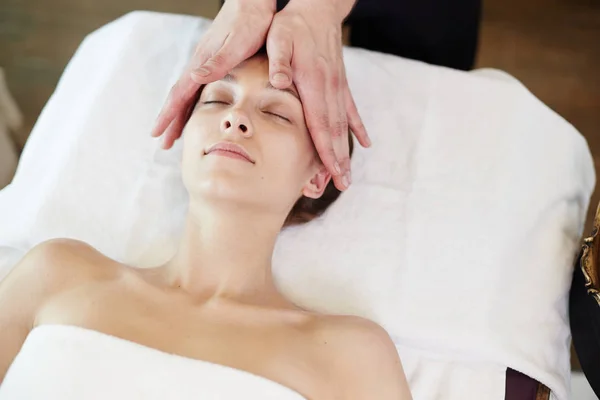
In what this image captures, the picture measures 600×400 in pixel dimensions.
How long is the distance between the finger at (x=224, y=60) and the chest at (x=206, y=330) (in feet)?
1.27

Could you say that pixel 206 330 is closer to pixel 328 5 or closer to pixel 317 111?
pixel 317 111

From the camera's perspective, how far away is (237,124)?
1.02 m

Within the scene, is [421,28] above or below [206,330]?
above

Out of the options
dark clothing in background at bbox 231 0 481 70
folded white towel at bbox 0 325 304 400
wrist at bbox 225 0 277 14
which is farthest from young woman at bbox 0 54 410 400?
dark clothing in background at bbox 231 0 481 70

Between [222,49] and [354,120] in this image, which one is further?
[354,120]

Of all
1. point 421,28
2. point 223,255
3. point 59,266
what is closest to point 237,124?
point 223,255

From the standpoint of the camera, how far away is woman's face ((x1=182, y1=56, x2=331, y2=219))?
1013 millimetres

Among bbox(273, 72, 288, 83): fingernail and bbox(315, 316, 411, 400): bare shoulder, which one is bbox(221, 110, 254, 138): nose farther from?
bbox(315, 316, 411, 400): bare shoulder

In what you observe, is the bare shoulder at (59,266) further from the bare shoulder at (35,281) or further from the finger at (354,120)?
the finger at (354,120)

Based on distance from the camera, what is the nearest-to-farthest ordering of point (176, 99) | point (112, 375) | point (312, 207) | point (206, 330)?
point (112, 375)
point (206, 330)
point (176, 99)
point (312, 207)

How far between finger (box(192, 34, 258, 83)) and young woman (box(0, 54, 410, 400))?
2 cm

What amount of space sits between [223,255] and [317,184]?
0.74ft

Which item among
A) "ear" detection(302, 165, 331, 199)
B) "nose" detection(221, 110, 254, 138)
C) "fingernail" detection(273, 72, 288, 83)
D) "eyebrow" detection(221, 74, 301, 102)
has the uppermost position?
"fingernail" detection(273, 72, 288, 83)

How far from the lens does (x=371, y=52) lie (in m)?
1.40
